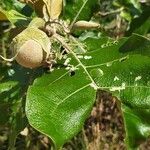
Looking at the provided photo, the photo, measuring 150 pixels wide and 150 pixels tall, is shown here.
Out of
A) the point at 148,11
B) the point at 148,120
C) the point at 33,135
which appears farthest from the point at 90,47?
the point at 33,135

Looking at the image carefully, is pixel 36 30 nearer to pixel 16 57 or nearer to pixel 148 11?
pixel 16 57

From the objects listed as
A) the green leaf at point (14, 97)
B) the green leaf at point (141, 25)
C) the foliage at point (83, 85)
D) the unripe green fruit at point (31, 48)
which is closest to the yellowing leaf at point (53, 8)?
the foliage at point (83, 85)

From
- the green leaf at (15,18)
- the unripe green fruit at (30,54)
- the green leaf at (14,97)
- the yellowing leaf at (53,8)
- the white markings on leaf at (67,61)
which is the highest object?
the unripe green fruit at (30,54)

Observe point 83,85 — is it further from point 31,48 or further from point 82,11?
point 82,11

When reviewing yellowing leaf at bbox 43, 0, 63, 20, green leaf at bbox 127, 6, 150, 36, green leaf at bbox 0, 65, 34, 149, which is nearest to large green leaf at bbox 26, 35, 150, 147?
yellowing leaf at bbox 43, 0, 63, 20

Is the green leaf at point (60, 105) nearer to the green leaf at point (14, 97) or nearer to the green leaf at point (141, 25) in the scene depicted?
the green leaf at point (14, 97)

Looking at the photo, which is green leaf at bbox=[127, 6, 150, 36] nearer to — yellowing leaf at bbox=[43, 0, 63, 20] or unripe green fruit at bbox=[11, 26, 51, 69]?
yellowing leaf at bbox=[43, 0, 63, 20]
